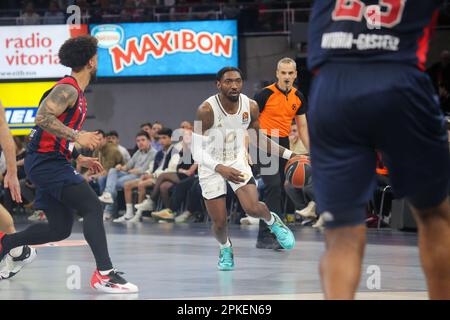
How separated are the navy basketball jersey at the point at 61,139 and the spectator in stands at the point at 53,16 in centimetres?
1451

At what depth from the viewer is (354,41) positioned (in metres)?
3.59

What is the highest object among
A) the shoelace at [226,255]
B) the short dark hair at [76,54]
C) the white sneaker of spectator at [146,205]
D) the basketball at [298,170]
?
the short dark hair at [76,54]

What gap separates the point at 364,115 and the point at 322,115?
17 cm

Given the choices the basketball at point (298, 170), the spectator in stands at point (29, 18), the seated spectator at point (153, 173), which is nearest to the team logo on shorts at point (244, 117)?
the basketball at point (298, 170)

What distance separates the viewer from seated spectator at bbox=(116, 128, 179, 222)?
665 inches

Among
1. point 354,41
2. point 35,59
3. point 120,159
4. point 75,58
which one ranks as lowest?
point 120,159

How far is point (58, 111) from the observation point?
285 inches

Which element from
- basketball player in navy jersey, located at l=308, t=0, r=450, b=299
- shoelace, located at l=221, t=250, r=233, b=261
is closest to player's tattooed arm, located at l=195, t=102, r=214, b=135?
shoelace, located at l=221, t=250, r=233, b=261

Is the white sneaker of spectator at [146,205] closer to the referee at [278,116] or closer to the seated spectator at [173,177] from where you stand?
the seated spectator at [173,177]

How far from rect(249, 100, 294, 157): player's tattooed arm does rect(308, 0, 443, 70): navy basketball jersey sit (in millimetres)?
5961

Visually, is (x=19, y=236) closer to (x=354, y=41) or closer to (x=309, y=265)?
(x=309, y=265)

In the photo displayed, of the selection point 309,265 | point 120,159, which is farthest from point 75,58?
point 120,159

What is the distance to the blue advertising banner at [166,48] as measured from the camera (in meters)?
20.6

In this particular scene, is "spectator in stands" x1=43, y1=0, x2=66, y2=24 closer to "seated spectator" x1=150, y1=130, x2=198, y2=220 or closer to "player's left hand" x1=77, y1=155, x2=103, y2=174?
"seated spectator" x1=150, y1=130, x2=198, y2=220
